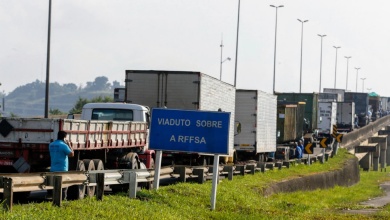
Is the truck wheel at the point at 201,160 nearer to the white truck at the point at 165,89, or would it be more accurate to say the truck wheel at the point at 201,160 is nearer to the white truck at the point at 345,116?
the white truck at the point at 165,89

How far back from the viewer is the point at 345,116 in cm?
9862

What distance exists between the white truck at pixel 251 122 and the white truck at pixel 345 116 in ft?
160

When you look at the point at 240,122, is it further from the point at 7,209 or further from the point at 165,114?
the point at 7,209

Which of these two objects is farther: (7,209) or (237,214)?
(237,214)

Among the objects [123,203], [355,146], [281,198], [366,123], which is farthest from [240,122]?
[366,123]

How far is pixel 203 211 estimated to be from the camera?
2050 centimetres

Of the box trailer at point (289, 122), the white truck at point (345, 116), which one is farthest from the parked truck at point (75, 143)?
the white truck at point (345, 116)

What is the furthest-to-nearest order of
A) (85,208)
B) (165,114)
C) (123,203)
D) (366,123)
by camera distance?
1. (366,123)
2. (165,114)
3. (123,203)
4. (85,208)

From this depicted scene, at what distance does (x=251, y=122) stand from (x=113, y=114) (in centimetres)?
1705

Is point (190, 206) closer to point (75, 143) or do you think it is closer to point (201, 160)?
point (75, 143)

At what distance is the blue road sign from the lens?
21438 millimetres

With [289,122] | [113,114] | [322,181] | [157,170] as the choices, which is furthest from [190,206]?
[289,122]

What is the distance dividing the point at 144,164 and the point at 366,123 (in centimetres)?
9451

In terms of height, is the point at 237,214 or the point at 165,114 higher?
the point at 165,114
